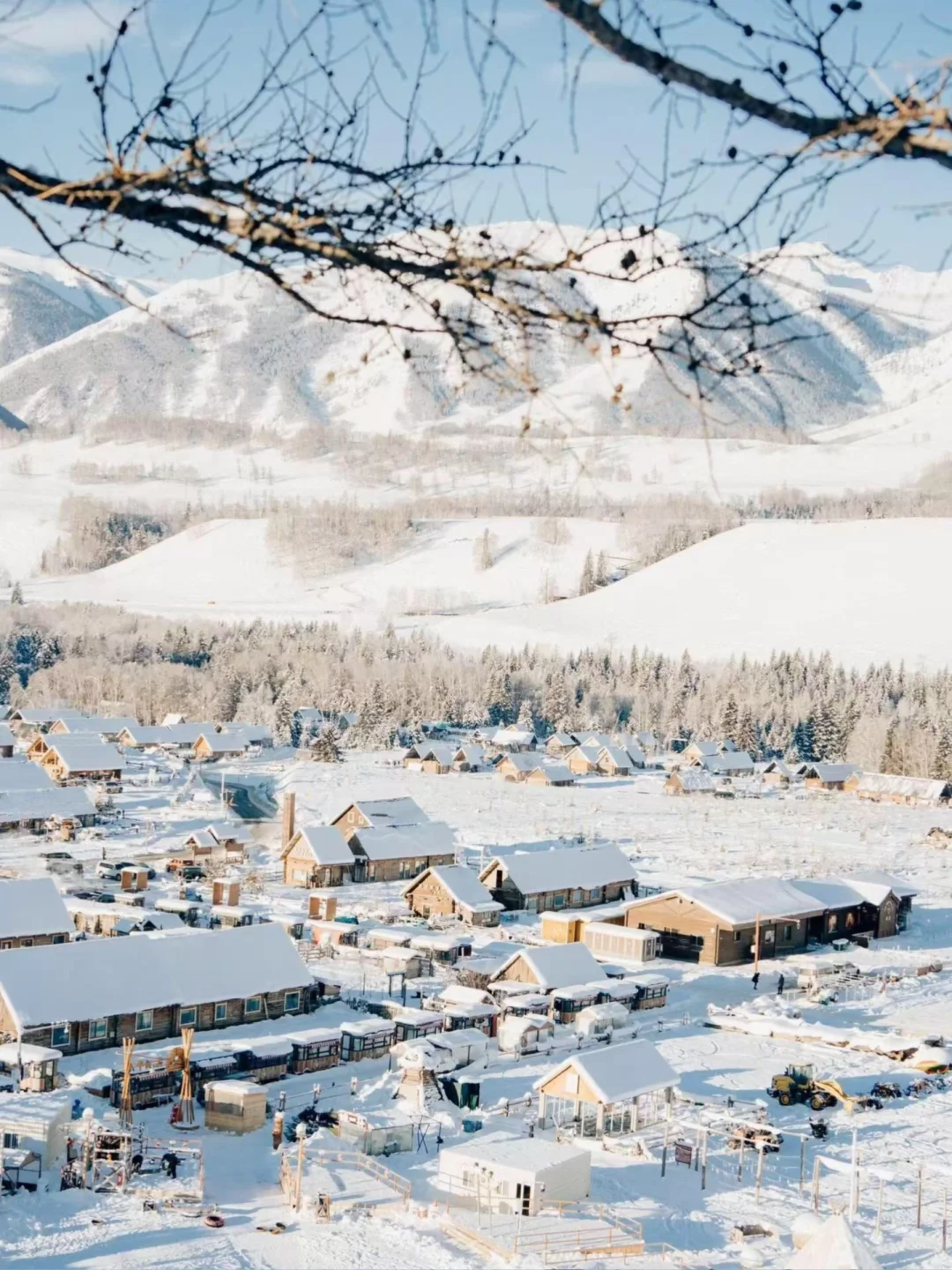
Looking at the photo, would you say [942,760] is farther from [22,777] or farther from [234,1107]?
[234,1107]

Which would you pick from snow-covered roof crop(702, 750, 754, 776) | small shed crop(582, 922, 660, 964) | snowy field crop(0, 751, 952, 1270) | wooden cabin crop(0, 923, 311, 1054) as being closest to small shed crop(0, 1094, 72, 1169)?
snowy field crop(0, 751, 952, 1270)

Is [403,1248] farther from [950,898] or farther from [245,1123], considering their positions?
[950,898]

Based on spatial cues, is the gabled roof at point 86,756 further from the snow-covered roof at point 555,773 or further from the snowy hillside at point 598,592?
the snowy hillside at point 598,592

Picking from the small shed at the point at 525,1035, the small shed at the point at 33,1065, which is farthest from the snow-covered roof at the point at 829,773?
the small shed at the point at 33,1065

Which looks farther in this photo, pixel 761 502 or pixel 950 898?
pixel 761 502

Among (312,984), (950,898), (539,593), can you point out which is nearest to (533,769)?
(950,898)

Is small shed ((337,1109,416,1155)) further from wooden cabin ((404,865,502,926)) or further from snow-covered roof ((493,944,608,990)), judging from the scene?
wooden cabin ((404,865,502,926))
